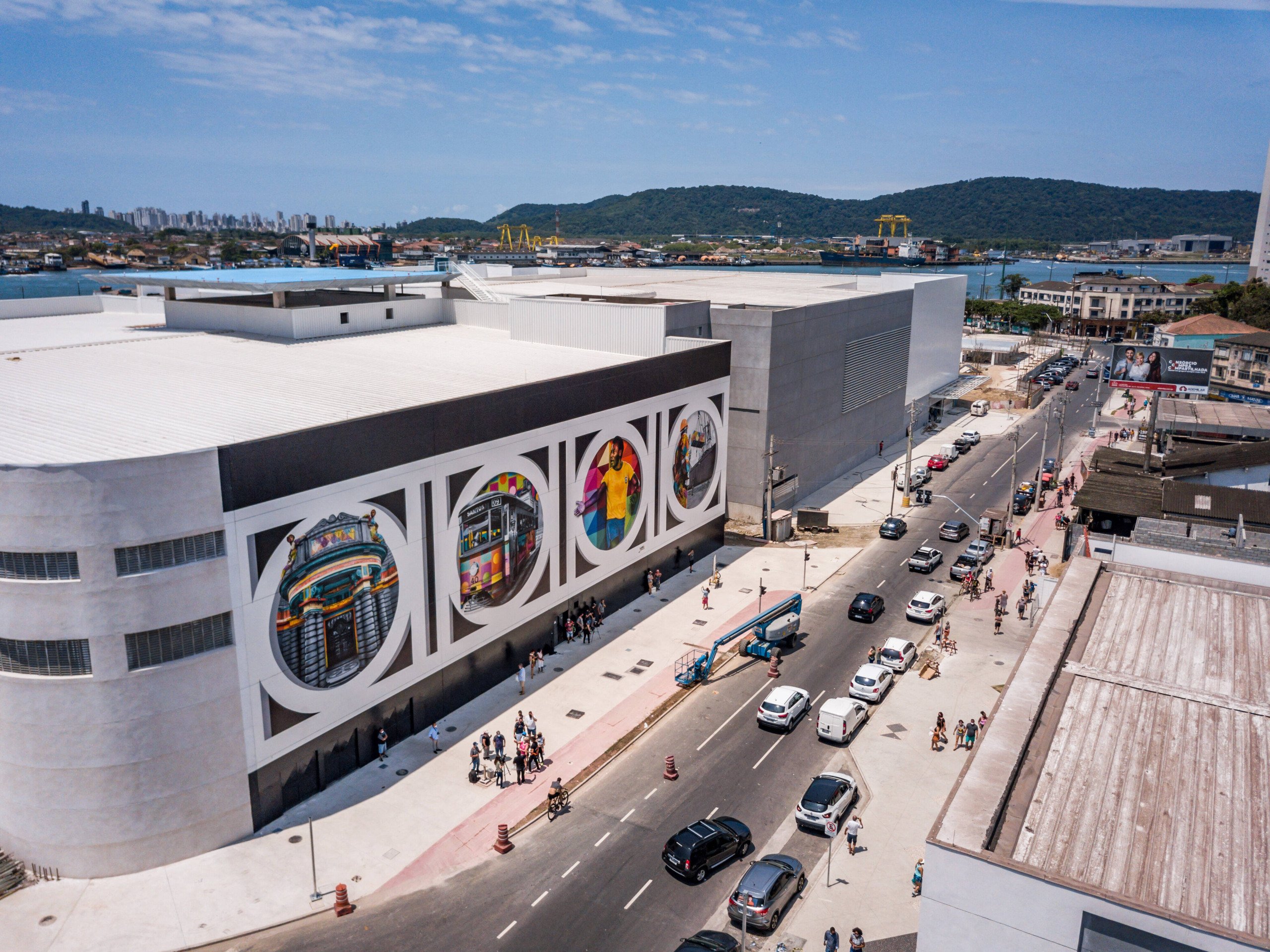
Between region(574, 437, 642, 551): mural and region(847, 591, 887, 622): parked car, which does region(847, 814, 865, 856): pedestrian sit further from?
region(574, 437, 642, 551): mural

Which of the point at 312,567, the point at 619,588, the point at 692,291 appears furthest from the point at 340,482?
the point at 692,291

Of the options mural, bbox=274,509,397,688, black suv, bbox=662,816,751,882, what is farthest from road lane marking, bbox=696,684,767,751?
mural, bbox=274,509,397,688

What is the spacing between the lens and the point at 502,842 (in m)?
29.2

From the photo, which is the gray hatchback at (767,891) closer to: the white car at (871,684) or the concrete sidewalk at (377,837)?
the concrete sidewalk at (377,837)

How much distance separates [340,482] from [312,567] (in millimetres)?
3091

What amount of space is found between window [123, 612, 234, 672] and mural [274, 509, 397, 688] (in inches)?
71.8

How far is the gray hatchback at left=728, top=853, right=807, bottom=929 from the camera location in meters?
25.4

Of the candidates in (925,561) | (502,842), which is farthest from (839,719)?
(925,561)

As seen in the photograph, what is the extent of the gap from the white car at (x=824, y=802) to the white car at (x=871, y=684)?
7726 mm

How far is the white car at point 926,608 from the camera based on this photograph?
156 ft

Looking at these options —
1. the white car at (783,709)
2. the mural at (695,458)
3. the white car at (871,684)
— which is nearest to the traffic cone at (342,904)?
the white car at (783,709)

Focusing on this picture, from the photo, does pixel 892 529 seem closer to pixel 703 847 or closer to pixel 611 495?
pixel 611 495

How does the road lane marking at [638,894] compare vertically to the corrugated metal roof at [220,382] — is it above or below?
below

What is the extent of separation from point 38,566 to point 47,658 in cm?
280
